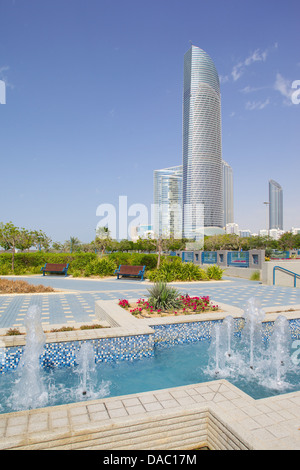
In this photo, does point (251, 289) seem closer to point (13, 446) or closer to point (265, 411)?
point (265, 411)

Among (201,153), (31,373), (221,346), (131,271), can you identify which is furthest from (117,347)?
(201,153)

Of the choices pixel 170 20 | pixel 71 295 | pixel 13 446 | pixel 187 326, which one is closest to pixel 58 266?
pixel 71 295

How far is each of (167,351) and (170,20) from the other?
62.7 ft

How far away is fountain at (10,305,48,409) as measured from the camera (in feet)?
12.9

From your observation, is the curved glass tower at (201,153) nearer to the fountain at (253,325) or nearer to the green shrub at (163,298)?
the green shrub at (163,298)

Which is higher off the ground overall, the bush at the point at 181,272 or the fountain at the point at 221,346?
the bush at the point at 181,272

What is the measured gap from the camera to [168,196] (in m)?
148

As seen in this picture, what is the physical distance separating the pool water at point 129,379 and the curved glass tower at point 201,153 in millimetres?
127363

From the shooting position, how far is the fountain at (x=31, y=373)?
12.9 ft

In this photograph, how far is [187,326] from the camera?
6727 millimetres

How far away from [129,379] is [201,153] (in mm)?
135469

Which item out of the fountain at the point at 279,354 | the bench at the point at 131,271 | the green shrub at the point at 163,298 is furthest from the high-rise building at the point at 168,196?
the fountain at the point at 279,354

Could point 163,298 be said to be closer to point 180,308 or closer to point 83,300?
point 180,308

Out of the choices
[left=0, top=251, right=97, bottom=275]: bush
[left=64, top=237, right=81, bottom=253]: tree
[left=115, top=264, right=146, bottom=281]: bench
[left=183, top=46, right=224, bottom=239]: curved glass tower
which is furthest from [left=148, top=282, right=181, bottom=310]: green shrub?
[left=183, top=46, right=224, bottom=239]: curved glass tower
